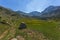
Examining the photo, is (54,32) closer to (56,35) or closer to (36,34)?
(56,35)

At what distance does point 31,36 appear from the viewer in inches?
2234

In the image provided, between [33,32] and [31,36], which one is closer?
[31,36]

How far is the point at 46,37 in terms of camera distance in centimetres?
5681

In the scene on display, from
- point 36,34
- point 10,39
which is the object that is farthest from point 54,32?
point 10,39

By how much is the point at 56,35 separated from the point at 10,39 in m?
16.3

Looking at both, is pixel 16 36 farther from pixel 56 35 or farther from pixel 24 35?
pixel 56 35

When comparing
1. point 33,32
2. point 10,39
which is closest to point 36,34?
point 33,32

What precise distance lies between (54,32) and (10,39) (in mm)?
17356

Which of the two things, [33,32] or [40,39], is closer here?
[40,39]

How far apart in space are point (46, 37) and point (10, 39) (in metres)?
12.5

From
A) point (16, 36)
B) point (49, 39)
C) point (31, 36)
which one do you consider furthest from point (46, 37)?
point (16, 36)

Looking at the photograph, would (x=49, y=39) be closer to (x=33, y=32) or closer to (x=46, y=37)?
(x=46, y=37)

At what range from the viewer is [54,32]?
2421 inches

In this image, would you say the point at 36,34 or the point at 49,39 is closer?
the point at 49,39
